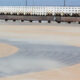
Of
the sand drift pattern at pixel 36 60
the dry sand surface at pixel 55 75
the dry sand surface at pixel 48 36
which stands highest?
the dry sand surface at pixel 55 75

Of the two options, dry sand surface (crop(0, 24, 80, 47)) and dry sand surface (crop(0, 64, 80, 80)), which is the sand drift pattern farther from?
dry sand surface (crop(0, 24, 80, 47))

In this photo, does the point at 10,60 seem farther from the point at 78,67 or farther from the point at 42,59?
the point at 78,67

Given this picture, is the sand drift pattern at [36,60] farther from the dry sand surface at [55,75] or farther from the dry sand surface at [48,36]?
the dry sand surface at [48,36]

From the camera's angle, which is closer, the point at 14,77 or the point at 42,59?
the point at 14,77

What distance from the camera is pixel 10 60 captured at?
281 inches

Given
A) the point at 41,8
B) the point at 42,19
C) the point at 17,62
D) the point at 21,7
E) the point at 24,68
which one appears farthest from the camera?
the point at 21,7

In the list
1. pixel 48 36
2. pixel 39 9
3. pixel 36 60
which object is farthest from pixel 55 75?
pixel 39 9

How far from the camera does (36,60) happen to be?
7.10 m

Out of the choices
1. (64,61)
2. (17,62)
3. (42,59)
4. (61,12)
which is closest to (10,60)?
(17,62)

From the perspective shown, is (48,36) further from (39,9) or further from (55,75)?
(39,9)

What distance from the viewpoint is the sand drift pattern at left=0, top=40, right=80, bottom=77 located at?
19.9 feet

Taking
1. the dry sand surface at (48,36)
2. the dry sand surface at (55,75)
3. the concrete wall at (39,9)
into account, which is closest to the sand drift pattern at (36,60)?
the dry sand surface at (55,75)

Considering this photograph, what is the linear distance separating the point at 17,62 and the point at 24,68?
0.74m

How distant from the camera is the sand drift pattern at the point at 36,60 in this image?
19.9ft
